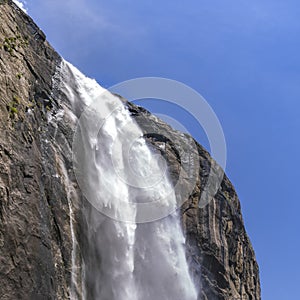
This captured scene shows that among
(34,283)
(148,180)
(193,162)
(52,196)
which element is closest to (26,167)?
(52,196)

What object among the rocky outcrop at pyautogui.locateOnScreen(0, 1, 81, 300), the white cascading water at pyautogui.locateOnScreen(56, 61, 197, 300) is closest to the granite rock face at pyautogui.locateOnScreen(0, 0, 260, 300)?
the rocky outcrop at pyautogui.locateOnScreen(0, 1, 81, 300)

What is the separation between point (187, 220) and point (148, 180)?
9.32 ft

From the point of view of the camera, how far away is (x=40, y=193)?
17.6 metres

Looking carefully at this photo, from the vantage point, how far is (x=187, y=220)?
26.7 metres

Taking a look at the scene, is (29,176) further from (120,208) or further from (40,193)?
(120,208)

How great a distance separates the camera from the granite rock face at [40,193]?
52.7ft

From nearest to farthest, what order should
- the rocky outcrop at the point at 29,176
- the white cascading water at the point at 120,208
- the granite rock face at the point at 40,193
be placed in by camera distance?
the rocky outcrop at the point at 29,176 → the granite rock face at the point at 40,193 → the white cascading water at the point at 120,208

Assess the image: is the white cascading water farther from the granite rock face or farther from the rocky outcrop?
the rocky outcrop

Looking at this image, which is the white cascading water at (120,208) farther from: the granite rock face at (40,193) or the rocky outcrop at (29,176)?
the rocky outcrop at (29,176)

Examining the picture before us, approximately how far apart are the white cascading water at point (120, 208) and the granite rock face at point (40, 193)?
2.69 feet

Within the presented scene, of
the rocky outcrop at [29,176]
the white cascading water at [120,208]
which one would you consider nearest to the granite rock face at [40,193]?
the rocky outcrop at [29,176]

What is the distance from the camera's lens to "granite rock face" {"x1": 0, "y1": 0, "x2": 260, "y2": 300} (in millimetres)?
16062

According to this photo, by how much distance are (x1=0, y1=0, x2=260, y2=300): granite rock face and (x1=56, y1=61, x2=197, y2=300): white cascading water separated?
2.69ft

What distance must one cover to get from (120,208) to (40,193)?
5.60 metres
